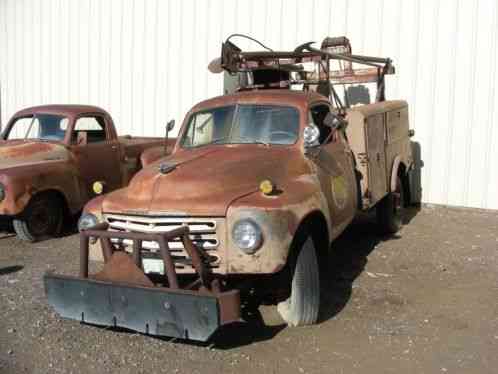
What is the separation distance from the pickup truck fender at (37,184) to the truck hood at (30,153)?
16 cm

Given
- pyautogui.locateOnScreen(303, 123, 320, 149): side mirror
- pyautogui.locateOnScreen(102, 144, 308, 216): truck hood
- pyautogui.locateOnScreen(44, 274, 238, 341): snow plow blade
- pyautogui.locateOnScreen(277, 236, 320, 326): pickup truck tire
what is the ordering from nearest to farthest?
pyautogui.locateOnScreen(44, 274, 238, 341): snow plow blade
pyautogui.locateOnScreen(102, 144, 308, 216): truck hood
pyautogui.locateOnScreen(277, 236, 320, 326): pickup truck tire
pyautogui.locateOnScreen(303, 123, 320, 149): side mirror

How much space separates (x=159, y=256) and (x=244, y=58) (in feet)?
11.8

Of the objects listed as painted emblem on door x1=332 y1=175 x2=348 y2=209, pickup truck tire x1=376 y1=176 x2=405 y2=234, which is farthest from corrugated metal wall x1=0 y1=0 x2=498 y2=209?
painted emblem on door x1=332 y1=175 x2=348 y2=209

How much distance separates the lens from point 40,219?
Answer: 8.29m

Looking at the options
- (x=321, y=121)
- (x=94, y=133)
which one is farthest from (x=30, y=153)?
(x=321, y=121)

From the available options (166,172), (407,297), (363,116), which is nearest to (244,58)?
(363,116)

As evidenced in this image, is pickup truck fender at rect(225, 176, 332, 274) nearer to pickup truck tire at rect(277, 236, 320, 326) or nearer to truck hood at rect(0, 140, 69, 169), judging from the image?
pickup truck tire at rect(277, 236, 320, 326)

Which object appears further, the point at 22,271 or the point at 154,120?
the point at 154,120

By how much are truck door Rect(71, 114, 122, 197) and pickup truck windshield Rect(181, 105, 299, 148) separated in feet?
9.66

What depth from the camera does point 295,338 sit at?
193 inches

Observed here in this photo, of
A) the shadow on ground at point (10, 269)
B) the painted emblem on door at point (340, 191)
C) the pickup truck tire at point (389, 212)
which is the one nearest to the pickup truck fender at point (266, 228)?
the painted emblem on door at point (340, 191)

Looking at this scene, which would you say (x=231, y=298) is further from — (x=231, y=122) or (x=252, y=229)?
(x=231, y=122)

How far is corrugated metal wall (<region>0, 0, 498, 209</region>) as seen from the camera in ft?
32.8

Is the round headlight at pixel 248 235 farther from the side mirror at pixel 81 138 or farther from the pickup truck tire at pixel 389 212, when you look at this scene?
the side mirror at pixel 81 138
